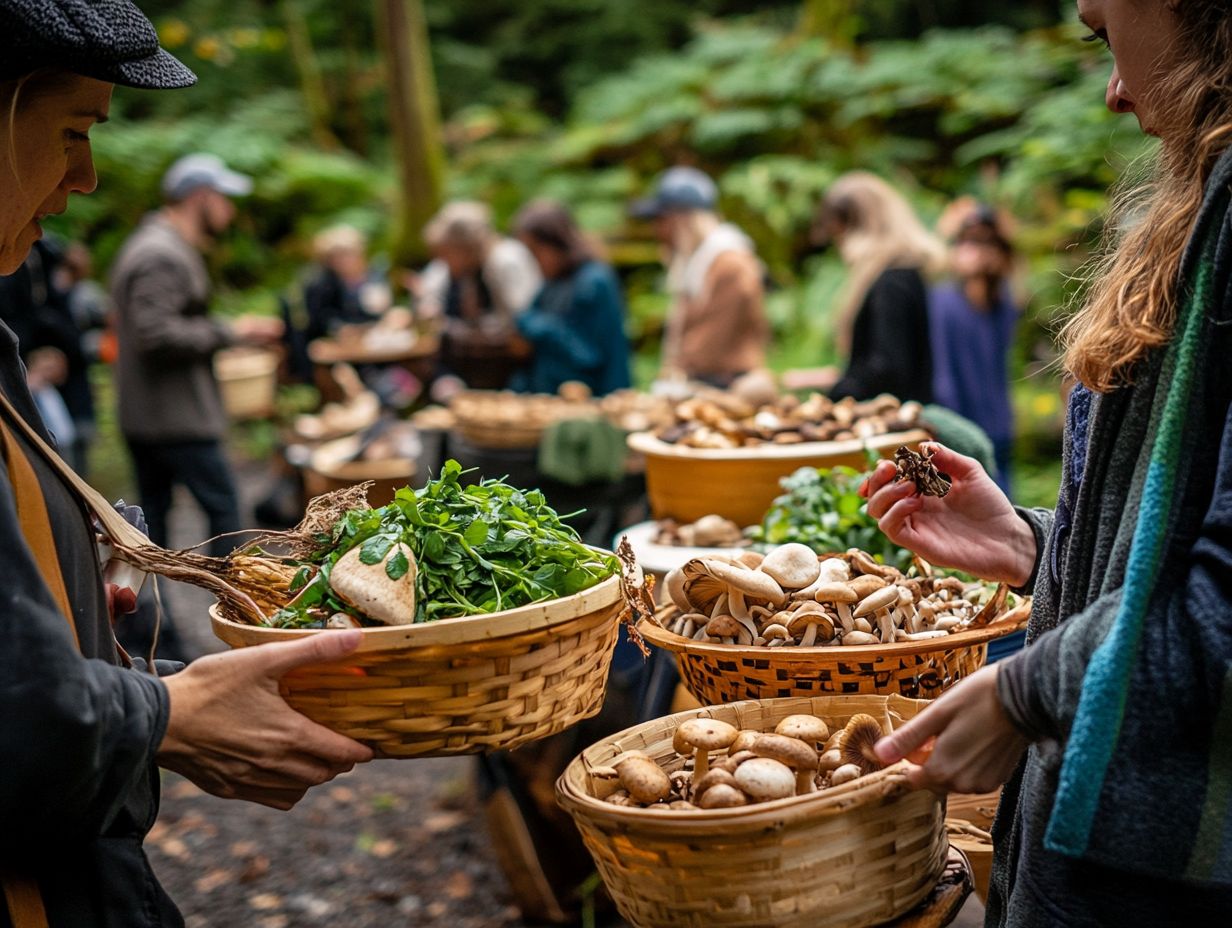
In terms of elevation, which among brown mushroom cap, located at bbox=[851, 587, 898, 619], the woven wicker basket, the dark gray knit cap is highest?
the dark gray knit cap

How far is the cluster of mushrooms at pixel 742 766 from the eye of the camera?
1641 millimetres

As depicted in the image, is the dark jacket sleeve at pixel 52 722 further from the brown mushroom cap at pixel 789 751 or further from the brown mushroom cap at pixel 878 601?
the brown mushroom cap at pixel 878 601

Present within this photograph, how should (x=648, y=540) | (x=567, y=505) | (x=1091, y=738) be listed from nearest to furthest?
1. (x=1091, y=738)
2. (x=648, y=540)
3. (x=567, y=505)

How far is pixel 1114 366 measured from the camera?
1.40 metres

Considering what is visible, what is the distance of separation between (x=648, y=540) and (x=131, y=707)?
2.15 metres

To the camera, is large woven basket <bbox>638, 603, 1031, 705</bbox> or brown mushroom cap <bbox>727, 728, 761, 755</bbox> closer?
brown mushroom cap <bbox>727, 728, 761, 755</bbox>

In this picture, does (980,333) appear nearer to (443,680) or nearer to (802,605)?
(802,605)

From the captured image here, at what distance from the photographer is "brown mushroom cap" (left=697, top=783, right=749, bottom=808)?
1621 millimetres

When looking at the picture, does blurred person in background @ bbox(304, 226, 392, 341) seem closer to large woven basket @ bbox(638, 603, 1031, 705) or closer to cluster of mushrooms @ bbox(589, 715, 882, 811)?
large woven basket @ bbox(638, 603, 1031, 705)

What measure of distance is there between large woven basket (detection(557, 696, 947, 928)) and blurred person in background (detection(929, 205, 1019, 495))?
470 centimetres

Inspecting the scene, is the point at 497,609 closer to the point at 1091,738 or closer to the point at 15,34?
the point at 1091,738

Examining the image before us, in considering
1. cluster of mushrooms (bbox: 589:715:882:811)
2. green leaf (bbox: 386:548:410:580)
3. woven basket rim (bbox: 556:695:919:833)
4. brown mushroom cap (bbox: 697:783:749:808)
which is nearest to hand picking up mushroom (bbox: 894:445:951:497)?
cluster of mushrooms (bbox: 589:715:882:811)

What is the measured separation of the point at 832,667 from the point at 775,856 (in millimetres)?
509

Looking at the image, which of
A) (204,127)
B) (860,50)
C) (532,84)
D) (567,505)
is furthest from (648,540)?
(532,84)
